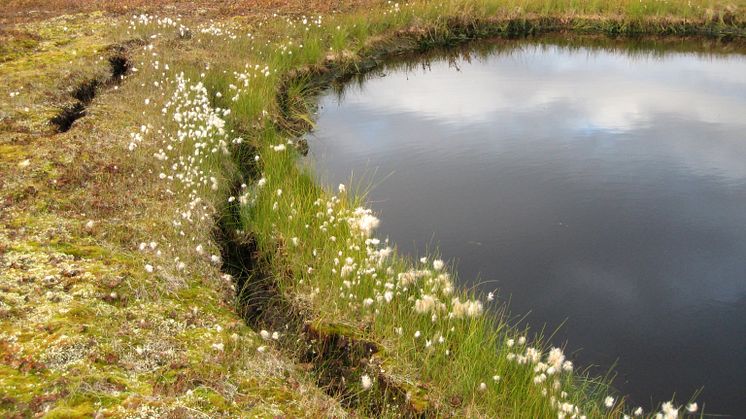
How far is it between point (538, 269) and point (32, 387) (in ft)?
18.7

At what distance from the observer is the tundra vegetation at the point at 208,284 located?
452 centimetres

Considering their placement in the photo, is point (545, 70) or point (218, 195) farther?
point (545, 70)

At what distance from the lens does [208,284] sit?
19.8 ft

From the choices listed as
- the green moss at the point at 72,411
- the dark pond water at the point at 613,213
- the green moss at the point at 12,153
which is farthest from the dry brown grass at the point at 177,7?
the green moss at the point at 72,411

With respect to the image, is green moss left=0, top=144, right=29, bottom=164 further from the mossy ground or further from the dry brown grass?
the dry brown grass

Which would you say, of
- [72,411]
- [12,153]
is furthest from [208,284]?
[12,153]

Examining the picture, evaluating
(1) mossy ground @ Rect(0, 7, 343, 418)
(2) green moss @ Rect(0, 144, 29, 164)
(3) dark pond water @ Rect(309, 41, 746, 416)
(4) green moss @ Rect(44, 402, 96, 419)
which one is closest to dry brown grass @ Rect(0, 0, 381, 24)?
(3) dark pond water @ Rect(309, 41, 746, 416)

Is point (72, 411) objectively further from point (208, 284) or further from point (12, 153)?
point (12, 153)

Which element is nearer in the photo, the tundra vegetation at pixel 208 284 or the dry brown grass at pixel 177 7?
the tundra vegetation at pixel 208 284

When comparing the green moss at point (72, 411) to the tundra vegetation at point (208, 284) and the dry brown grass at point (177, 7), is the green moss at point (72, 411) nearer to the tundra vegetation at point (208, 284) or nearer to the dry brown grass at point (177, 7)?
the tundra vegetation at point (208, 284)

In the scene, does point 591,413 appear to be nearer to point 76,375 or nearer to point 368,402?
point 368,402

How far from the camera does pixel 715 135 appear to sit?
476 inches

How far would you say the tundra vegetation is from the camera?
452 cm

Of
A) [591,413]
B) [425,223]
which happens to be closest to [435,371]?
[591,413]
